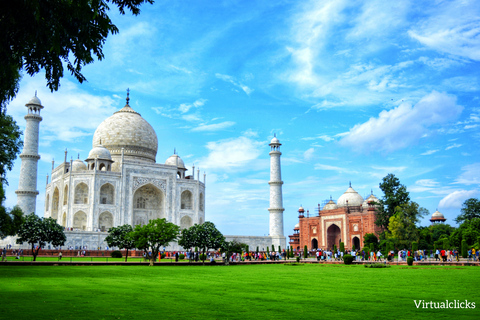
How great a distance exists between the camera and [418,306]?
21.2 ft

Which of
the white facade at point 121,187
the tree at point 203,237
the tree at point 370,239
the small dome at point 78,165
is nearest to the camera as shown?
the tree at point 203,237

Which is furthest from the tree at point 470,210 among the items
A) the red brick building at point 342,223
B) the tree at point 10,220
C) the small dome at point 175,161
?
the tree at point 10,220

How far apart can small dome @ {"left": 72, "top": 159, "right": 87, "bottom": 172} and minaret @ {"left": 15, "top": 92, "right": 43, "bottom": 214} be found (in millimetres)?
5314

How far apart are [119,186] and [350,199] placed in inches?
1000

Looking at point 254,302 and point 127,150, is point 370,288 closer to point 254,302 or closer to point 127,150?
point 254,302

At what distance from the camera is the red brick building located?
142 feet

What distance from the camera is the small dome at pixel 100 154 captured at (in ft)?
127

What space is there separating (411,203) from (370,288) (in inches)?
1087

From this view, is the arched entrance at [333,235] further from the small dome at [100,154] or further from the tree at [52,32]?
the tree at [52,32]

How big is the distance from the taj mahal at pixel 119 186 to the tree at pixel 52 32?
27672mm

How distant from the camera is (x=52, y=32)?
6.43 meters

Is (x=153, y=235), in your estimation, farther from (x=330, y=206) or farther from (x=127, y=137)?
(x=330, y=206)

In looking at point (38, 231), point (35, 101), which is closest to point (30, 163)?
point (35, 101)

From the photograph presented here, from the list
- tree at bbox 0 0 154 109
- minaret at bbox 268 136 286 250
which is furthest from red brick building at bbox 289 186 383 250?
tree at bbox 0 0 154 109
